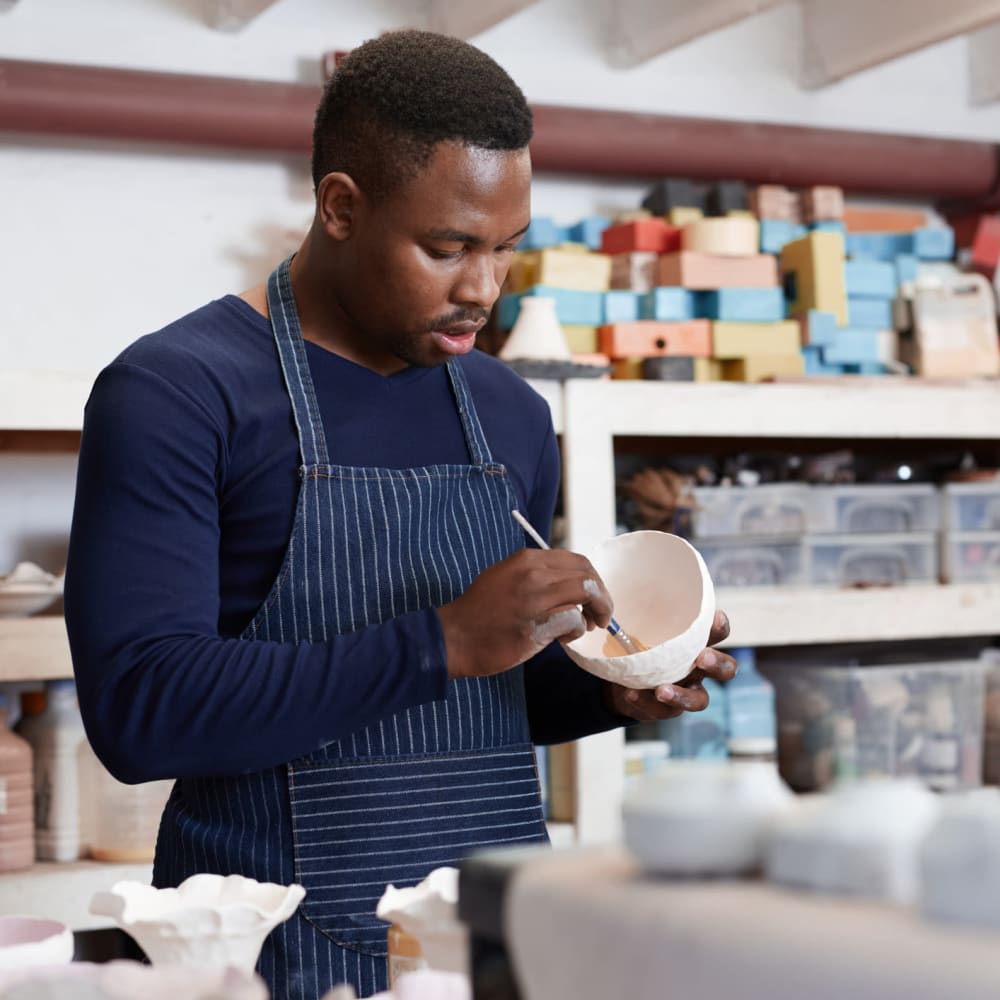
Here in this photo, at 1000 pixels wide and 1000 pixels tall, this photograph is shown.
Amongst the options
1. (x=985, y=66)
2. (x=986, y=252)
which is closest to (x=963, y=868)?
(x=986, y=252)

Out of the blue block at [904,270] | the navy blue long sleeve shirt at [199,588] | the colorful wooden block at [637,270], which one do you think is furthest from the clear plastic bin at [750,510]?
the navy blue long sleeve shirt at [199,588]

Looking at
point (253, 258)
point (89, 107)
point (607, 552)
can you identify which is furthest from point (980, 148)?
point (607, 552)

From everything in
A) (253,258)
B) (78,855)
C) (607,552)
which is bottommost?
(78,855)

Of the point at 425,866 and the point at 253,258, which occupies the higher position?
the point at 253,258

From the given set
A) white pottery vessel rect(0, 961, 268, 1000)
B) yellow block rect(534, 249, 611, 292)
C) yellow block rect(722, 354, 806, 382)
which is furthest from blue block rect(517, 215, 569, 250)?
white pottery vessel rect(0, 961, 268, 1000)

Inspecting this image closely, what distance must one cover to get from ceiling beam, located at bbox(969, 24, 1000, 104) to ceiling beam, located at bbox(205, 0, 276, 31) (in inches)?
70.9

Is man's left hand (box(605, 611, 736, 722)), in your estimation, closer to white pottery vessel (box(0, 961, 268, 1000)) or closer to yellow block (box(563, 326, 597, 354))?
white pottery vessel (box(0, 961, 268, 1000))

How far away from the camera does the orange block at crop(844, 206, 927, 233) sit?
3.18 meters

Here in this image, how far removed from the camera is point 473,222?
4.12 feet

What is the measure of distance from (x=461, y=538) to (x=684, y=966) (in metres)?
0.96

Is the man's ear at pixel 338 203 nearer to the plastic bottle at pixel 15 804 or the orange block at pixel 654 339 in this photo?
the plastic bottle at pixel 15 804

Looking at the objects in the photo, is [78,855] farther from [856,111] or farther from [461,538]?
[856,111]

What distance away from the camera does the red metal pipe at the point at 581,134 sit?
2.56 meters

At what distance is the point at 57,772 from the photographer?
238cm
